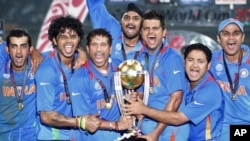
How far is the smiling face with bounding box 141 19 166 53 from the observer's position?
6809mm

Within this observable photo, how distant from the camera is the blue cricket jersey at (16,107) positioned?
714 centimetres

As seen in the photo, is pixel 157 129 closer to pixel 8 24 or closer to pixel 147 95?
pixel 147 95

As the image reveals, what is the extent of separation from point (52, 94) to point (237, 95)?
1.70 m

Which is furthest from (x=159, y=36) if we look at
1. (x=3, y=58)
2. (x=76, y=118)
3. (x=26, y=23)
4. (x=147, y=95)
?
(x=26, y=23)

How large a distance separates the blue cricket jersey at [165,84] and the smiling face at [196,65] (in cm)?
8

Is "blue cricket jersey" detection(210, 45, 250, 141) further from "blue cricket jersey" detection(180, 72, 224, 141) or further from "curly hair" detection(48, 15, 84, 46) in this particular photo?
"curly hair" detection(48, 15, 84, 46)

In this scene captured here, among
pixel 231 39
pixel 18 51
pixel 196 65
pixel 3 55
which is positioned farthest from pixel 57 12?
pixel 196 65

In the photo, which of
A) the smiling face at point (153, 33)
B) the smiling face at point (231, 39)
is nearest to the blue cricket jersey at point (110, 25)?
the smiling face at point (153, 33)

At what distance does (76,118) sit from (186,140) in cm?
101

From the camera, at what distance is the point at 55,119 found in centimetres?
677

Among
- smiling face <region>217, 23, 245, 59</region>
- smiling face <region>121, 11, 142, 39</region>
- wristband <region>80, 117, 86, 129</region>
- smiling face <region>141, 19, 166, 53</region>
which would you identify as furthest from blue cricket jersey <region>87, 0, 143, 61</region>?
wristband <region>80, 117, 86, 129</region>

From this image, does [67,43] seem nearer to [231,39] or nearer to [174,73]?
[174,73]

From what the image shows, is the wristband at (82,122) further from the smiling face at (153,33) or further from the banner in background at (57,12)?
the banner in background at (57,12)

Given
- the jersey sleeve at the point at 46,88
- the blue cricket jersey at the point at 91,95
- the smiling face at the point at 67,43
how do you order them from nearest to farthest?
the blue cricket jersey at the point at 91,95, the jersey sleeve at the point at 46,88, the smiling face at the point at 67,43
